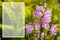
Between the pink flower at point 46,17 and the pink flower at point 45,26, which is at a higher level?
the pink flower at point 46,17

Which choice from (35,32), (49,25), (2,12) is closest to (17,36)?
(2,12)

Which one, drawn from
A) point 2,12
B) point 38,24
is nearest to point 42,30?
point 38,24

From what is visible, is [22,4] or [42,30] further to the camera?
[22,4]

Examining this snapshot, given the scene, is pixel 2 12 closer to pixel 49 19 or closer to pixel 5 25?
pixel 5 25

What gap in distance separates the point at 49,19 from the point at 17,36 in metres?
0.60

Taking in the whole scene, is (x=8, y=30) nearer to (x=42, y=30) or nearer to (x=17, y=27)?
(x=17, y=27)

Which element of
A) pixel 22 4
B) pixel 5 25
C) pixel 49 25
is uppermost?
pixel 22 4

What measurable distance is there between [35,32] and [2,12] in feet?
1.91

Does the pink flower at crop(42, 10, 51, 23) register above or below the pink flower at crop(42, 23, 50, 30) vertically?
above

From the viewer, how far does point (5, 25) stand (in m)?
1.63

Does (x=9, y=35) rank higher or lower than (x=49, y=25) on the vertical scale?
lower

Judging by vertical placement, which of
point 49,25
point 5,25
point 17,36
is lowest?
point 17,36

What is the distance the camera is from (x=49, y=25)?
45.5 inches

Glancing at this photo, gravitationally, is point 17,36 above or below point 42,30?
below
